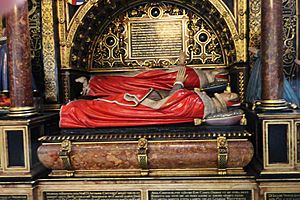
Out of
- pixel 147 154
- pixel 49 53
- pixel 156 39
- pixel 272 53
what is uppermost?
pixel 156 39

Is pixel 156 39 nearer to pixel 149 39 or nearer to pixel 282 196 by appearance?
pixel 149 39

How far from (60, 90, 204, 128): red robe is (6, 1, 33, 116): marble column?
1.36ft

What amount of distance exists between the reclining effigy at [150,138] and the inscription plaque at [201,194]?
178 mm

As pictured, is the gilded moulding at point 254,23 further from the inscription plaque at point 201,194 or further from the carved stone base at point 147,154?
the inscription plaque at point 201,194

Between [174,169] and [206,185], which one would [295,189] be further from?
[174,169]

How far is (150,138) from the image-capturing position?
3.00 metres

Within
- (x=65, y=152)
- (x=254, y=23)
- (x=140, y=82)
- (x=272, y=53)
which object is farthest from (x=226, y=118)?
→ (x=65, y=152)

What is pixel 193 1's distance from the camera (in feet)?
13.3

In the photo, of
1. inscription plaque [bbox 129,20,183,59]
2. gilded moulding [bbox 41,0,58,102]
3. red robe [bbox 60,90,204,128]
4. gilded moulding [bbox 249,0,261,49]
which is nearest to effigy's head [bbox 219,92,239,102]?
red robe [bbox 60,90,204,128]

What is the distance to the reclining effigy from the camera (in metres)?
2.95

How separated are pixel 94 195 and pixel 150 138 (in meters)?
0.74

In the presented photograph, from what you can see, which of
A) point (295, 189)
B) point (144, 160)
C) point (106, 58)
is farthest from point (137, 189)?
point (106, 58)

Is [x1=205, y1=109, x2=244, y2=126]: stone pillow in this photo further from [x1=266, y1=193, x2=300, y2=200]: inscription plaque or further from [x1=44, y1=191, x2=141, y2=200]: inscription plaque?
[x1=44, y1=191, x2=141, y2=200]: inscription plaque

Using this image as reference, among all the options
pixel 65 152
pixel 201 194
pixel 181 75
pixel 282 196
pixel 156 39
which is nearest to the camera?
pixel 282 196
